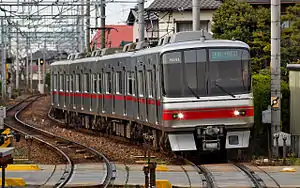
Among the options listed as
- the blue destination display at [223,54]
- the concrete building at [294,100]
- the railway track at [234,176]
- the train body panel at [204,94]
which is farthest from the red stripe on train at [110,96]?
the concrete building at [294,100]

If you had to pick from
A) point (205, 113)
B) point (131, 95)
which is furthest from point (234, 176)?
point (131, 95)

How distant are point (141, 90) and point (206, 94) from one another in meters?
3.12

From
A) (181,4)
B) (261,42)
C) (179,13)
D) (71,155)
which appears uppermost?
(181,4)

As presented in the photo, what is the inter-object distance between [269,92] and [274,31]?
201 centimetres

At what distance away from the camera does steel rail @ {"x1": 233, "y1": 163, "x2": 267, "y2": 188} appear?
35.2 feet

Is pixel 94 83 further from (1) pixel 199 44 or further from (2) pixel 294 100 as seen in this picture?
(1) pixel 199 44

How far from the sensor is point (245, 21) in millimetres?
26312

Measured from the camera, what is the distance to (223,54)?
13.6 m

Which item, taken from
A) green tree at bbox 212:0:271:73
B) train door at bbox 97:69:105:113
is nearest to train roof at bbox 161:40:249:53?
train door at bbox 97:69:105:113

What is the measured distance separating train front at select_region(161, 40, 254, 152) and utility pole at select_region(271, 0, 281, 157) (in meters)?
1.04

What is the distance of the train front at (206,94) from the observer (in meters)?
13.4

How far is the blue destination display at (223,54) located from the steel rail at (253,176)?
6.51 ft

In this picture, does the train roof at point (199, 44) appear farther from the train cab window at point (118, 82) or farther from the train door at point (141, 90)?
the train cab window at point (118, 82)

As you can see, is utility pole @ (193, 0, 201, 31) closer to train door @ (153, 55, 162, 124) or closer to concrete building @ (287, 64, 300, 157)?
concrete building @ (287, 64, 300, 157)
